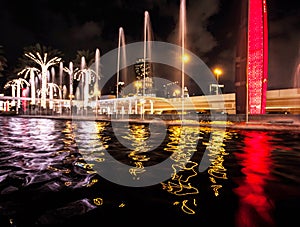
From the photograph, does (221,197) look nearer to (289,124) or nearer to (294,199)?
(294,199)

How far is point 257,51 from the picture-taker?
64.2 ft

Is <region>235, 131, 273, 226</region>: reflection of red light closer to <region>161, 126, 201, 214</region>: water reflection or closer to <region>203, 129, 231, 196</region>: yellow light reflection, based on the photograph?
<region>203, 129, 231, 196</region>: yellow light reflection

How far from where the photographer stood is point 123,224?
288 centimetres

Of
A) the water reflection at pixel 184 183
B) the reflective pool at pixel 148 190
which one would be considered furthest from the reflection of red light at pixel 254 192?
the water reflection at pixel 184 183

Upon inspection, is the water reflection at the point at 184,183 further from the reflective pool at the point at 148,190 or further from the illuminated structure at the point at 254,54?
the illuminated structure at the point at 254,54

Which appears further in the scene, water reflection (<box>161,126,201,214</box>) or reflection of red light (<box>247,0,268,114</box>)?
reflection of red light (<box>247,0,268,114</box>)

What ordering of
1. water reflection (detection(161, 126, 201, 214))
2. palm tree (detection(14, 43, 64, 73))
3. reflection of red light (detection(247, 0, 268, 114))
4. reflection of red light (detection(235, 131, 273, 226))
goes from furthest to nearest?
palm tree (detection(14, 43, 64, 73)) → reflection of red light (detection(247, 0, 268, 114)) → water reflection (detection(161, 126, 201, 214)) → reflection of red light (detection(235, 131, 273, 226))

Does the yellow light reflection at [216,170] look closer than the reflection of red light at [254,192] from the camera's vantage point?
No

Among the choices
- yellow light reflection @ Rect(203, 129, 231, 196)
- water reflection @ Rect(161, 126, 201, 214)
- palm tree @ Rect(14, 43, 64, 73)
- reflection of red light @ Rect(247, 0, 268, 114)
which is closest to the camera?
water reflection @ Rect(161, 126, 201, 214)

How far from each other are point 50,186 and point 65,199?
0.81 metres

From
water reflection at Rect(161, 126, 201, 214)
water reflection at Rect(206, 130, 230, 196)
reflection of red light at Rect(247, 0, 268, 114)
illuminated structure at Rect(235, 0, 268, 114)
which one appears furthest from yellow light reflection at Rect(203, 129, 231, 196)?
reflection of red light at Rect(247, 0, 268, 114)

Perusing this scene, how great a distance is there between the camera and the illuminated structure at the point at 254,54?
1939cm

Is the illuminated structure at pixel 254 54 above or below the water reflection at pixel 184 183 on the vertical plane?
above

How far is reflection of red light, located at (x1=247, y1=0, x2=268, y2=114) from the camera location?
19.4 metres
